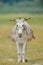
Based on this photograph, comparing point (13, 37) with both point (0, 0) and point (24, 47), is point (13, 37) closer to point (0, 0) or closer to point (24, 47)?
point (24, 47)

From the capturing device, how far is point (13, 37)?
18.2 m

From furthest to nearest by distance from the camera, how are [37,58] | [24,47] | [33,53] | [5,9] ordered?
1. [5,9]
2. [33,53]
3. [37,58]
4. [24,47]

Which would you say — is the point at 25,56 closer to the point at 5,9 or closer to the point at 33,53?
the point at 33,53

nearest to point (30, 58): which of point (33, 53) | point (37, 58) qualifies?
point (37, 58)

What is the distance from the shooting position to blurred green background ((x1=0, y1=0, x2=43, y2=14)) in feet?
286

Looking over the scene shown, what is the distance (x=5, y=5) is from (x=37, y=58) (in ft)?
244

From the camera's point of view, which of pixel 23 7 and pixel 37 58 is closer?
pixel 37 58

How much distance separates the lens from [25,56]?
18.7m

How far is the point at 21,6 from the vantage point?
305 ft

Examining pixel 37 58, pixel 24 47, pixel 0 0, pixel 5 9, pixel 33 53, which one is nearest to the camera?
pixel 24 47

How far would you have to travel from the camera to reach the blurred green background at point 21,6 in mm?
87075

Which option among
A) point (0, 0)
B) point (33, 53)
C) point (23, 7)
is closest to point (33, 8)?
point (23, 7)

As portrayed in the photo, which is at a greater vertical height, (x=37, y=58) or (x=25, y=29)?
(x=25, y=29)

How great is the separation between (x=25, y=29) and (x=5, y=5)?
76216 millimetres
